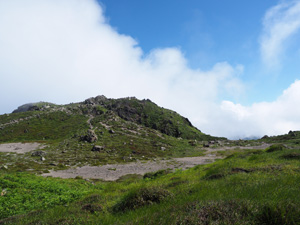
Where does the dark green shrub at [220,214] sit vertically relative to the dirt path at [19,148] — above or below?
below

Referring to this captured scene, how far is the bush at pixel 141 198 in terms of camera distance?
6.80m

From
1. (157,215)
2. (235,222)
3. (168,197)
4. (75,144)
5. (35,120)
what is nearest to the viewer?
(235,222)

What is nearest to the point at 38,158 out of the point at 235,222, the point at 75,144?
the point at 75,144

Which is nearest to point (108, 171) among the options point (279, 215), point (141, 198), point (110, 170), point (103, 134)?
point (110, 170)

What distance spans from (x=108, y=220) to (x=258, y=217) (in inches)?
188

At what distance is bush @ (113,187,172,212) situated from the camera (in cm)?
680

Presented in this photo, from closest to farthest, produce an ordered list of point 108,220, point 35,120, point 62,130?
point 108,220
point 62,130
point 35,120

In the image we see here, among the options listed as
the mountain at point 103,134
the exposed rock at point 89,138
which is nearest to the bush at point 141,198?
the mountain at point 103,134

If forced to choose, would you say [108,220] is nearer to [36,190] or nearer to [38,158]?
[36,190]

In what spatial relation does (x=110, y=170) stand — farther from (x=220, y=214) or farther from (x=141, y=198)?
(x=220, y=214)

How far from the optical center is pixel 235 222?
3457 millimetres

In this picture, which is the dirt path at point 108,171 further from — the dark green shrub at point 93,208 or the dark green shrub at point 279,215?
the dark green shrub at point 279,215

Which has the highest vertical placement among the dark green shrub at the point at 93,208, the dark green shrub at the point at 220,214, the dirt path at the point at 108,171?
the dark green shrub at the point at 220,214

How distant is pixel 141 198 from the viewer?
275 inches
